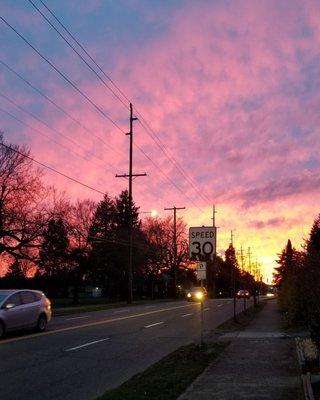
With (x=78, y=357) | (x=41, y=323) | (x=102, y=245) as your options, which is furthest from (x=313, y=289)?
(x=102, y=245)

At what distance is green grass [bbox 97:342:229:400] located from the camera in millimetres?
8648

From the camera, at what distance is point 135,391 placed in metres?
8.90

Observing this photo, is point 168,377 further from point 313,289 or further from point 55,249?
point 55,249

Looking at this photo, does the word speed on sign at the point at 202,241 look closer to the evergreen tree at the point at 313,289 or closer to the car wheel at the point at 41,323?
the evergreen tree at the point at 313,289

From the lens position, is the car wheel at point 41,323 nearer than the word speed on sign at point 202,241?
No

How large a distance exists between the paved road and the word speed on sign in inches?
108

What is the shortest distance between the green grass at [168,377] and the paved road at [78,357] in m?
0.47

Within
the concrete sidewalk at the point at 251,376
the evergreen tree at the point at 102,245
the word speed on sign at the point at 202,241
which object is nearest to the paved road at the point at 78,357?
the concrete sidewalk at the point at 251,376

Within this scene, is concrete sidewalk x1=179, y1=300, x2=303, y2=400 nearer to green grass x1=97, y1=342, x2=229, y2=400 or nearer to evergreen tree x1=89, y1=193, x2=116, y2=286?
green grass x1=97, y1=342, x2=229, y2=400

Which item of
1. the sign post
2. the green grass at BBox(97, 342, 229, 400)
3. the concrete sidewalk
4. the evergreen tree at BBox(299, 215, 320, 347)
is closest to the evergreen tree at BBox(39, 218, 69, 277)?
the sign post

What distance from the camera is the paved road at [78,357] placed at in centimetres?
992

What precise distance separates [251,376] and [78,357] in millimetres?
5073

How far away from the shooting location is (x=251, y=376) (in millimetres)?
10109

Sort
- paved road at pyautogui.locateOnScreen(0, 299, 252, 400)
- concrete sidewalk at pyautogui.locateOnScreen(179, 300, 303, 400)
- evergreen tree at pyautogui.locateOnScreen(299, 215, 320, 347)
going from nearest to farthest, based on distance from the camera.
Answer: concrete sidewalk at pyautogui.locateOnScreen(179, 300, 303, 400) → paved road at pyautogui.locateOnScreen(0, 299, 252, 400) → evergreen tree at pyautogui.locateOnScreen(299, 215, 320, 347)
